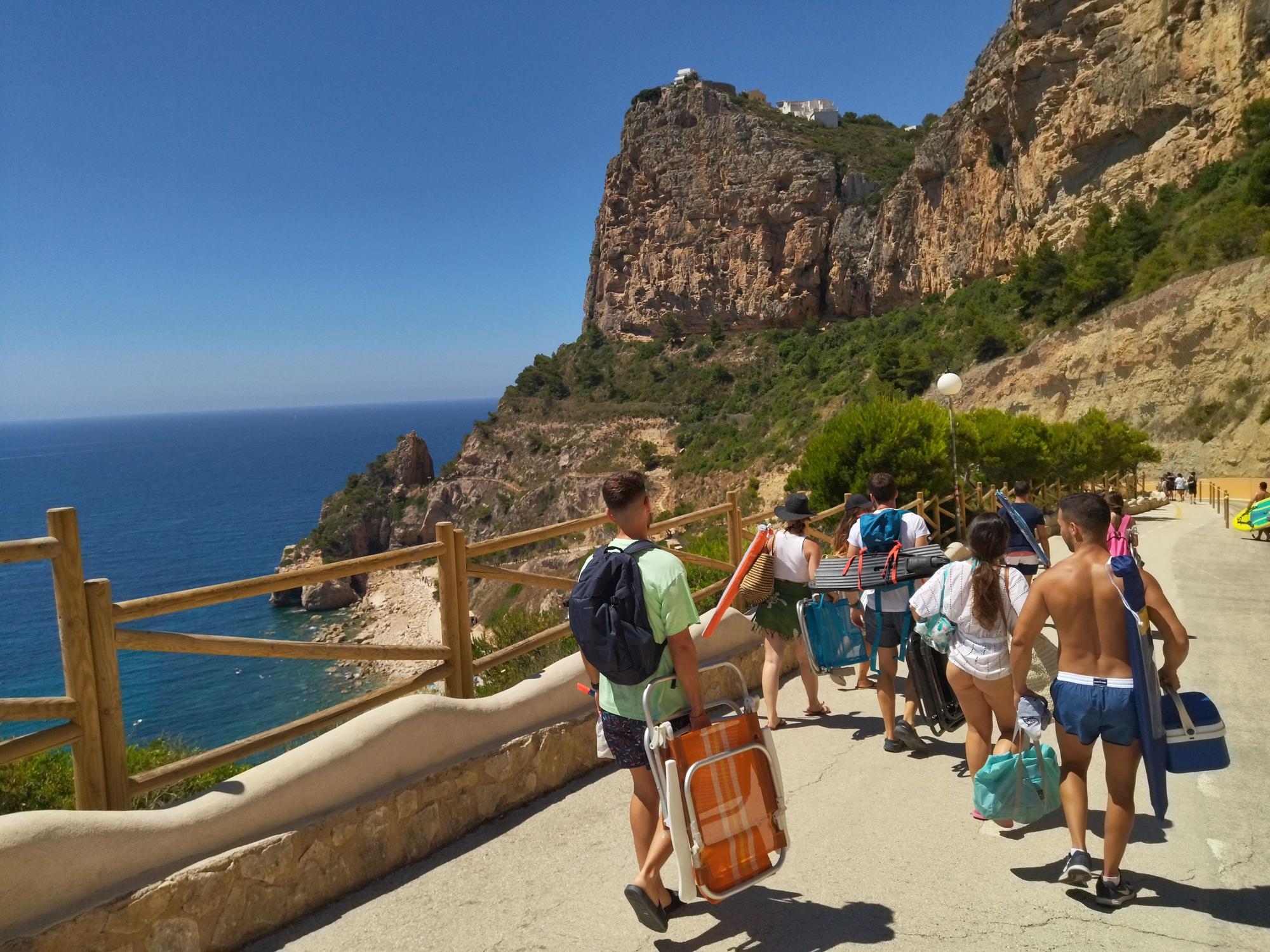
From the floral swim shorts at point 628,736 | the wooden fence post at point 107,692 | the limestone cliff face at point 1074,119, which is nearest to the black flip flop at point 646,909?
the floral swim shorts at point 628,736

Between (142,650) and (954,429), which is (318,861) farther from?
(954,429)

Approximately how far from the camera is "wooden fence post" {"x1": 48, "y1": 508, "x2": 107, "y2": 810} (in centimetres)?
333

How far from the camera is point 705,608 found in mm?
7863

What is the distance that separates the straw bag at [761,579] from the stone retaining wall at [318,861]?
1.23 metres

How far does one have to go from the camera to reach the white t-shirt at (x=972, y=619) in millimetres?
4301

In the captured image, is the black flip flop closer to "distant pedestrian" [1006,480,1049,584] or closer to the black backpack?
the black backpack

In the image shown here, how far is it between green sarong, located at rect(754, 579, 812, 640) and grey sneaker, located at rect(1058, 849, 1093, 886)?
90.7 inches

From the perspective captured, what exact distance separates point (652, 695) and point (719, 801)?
0.43 metres

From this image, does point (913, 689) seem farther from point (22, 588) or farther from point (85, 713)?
point (22, 588)

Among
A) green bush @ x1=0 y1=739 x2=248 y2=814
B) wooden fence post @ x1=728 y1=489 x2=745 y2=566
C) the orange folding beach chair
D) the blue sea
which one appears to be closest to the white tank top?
wooden fence post @ x1=728 y1=489 x2=745 y2=566

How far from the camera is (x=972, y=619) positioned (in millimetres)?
4309

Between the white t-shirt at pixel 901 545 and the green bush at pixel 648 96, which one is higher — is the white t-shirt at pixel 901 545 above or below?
below

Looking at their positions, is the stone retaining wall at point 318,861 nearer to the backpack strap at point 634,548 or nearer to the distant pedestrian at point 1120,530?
the backpack strap at point 634,548

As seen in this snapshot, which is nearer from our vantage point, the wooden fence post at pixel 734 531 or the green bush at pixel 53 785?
the green bush at pixel 53 785
